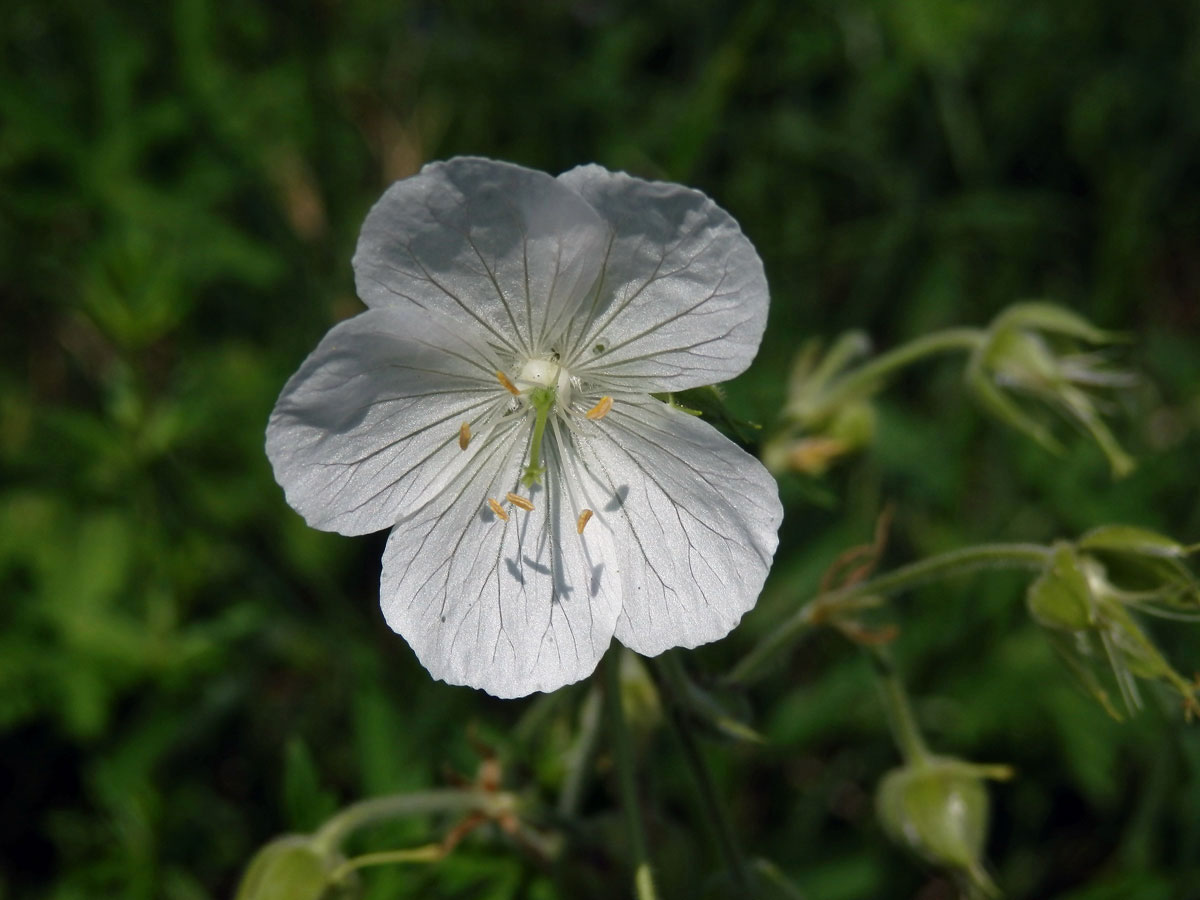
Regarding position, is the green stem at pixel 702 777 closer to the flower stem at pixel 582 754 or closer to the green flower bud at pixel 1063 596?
the flower stem at pixel 582 754

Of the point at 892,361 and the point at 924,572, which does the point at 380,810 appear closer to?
the point at 924,572

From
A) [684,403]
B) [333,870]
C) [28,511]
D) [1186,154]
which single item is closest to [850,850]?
[333,870]

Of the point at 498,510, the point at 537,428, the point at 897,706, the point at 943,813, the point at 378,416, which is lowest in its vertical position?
the point at 943,813

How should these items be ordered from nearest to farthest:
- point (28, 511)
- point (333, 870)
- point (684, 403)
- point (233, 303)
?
point (684, 403) < point (333, 870) < point (28, 511) < point (233, 303)

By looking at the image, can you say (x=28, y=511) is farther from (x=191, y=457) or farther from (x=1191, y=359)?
(x=1191, y=359)

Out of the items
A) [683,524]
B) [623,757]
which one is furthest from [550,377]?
[623,757]

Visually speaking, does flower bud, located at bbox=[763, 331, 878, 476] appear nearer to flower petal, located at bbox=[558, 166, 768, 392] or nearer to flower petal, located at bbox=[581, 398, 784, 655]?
flower petal, located at bbox=[581, 398, 784, 655]
